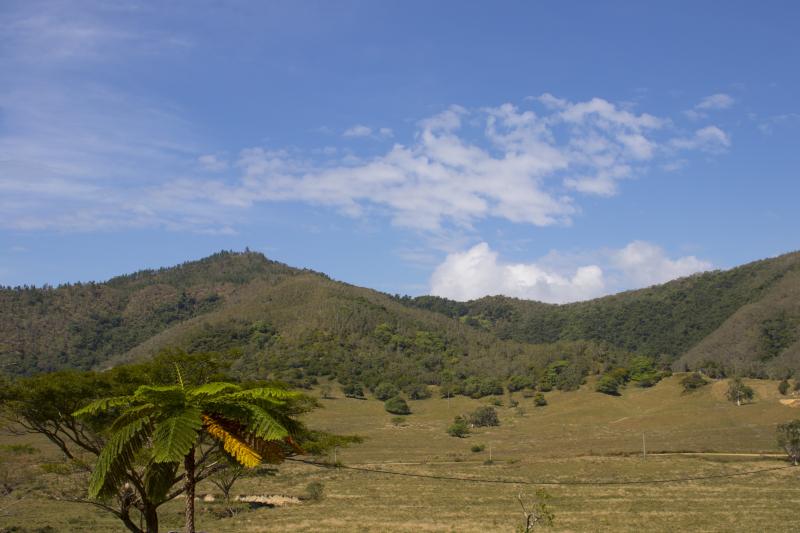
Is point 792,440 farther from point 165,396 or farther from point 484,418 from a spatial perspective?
point 165,396

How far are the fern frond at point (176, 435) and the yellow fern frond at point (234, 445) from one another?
1.38 ft

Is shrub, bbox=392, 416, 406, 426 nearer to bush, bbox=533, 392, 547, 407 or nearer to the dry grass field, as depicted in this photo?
the dry grass field

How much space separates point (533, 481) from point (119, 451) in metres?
38.9

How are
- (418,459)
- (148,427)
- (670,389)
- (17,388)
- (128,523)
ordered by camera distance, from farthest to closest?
(670,389) < (418,459) < (17,388) < (128,523) < (148,427)

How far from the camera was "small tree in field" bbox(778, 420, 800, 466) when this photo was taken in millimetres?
49219

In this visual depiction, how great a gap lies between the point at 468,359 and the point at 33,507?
127m

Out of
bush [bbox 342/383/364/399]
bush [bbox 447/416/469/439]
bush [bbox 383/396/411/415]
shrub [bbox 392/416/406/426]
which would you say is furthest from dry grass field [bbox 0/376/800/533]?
bush [bbox 342/383/364/399]

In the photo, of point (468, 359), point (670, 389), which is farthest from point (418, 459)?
point (468, 359)

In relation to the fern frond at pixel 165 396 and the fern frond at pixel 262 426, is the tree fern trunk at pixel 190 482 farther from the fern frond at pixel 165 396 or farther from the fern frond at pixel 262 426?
the fern frond at pixel 262 426

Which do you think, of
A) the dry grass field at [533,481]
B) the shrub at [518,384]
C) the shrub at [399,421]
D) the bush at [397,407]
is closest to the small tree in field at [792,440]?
the dry grass field at [533,481]

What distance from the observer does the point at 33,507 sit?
3944cm

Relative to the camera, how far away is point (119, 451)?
11.4m

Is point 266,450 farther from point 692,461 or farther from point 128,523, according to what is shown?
point 692,461

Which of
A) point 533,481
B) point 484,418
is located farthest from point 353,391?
point 533,481
